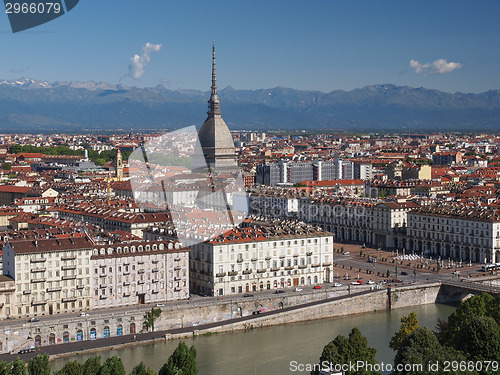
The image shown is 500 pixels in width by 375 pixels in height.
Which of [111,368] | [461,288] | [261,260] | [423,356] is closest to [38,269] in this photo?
[261,260]

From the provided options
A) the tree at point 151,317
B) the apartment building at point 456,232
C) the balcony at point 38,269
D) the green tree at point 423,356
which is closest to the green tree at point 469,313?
the green tree at point 423,356

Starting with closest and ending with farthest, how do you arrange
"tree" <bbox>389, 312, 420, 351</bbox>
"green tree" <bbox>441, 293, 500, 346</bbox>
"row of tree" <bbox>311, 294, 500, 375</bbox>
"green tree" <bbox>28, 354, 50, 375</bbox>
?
"row of tree" <bbox>311, 294, 500, 375</bbox>, "green tree" <bbox>28, 354, 50, 375</bbox>, "green tree" <bbox>441, 293, 500, 346</bbox>, "tree" <bbox>389, 312, 420, 351</bbox>

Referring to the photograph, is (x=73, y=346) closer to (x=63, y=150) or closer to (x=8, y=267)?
(x=8, y=267)

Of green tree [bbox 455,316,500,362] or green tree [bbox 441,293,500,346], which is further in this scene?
green tree [bbox 441,293,500,346]

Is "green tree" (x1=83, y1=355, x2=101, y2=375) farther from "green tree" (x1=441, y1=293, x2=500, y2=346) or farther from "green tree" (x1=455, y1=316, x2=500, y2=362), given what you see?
"green tree" (x1=441, y1=293, x2=500, y2=346)

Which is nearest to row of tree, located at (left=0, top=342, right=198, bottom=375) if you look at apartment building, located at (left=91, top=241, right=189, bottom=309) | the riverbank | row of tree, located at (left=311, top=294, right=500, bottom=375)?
row of tree, located at (left=311, top=294, right=500, bottom=375)
